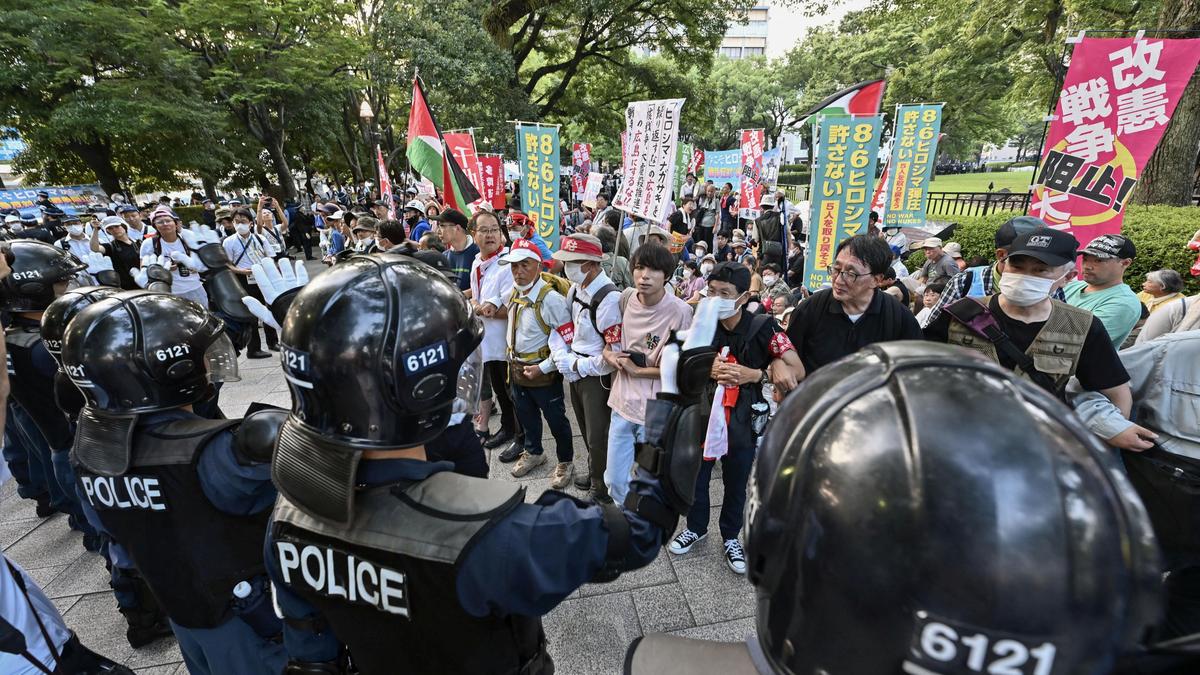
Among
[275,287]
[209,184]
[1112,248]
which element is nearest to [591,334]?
[275,287]

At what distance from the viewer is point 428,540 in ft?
4.19

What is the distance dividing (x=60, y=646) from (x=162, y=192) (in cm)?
3220

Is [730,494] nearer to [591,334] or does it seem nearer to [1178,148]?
[591,334]

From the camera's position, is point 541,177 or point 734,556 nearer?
point 734,556

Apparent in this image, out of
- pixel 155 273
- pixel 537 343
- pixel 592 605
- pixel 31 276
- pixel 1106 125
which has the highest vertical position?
pixel 1106 125

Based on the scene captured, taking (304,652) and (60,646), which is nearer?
(304,652)

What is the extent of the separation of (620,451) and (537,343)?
1.19 meters

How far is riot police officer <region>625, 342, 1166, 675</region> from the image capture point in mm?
693

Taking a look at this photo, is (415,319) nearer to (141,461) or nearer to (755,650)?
(755,650)

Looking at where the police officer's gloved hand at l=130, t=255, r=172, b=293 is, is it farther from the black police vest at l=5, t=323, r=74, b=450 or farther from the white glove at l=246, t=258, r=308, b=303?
the white glove at l=246, t=258, r=308, b=303

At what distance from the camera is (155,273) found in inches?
252

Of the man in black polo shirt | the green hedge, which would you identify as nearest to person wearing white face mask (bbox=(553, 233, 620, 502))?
the man in black polo shirt

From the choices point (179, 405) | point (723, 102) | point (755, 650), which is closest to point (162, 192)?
point (179, 405)

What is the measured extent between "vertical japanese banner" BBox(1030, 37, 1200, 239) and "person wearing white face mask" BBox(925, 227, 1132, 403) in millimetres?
2299
